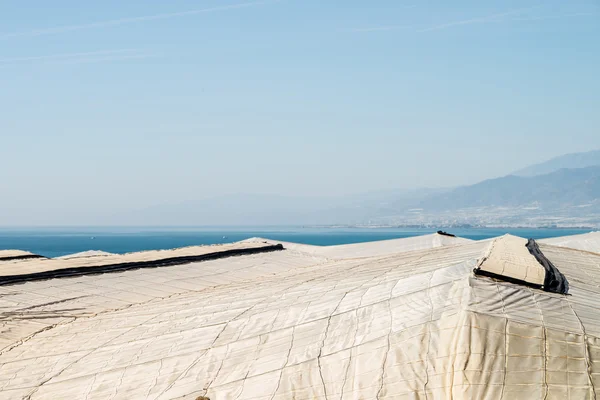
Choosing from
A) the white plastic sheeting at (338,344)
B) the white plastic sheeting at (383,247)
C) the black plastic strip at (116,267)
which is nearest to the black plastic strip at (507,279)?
the white plastic sheeting at (338,344)

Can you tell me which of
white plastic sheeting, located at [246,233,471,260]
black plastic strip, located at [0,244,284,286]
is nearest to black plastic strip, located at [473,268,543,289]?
black plastic strip, located at [0,244,284,286]

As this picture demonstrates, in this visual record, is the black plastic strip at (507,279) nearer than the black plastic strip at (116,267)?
Yes

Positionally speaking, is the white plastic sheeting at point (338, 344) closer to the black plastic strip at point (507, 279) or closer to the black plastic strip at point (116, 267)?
the black plastic strip at point (507, 279)

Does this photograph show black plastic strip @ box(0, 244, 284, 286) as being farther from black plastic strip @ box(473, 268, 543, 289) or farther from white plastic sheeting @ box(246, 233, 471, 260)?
black plastic strip @ box(473, 268, 543, 289)

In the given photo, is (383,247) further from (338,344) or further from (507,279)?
(338,344)

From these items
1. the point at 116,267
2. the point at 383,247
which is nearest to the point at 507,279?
the point at 116,267

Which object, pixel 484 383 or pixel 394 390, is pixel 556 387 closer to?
pixel 484 383

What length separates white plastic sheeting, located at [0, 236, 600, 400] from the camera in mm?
12125

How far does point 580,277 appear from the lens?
787 inches

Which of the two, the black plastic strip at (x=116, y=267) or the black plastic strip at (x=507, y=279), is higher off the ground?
the black plastic strip at (x=116, y=267)

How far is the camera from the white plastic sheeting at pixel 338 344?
1212cm

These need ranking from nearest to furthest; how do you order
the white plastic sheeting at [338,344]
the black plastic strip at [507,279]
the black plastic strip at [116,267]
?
the white plastic sheeting at [338,344]
the black plastic strip at [507,279]
the black plastic strip at [116,267]

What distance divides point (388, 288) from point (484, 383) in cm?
568

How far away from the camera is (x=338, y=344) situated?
14438 mm
